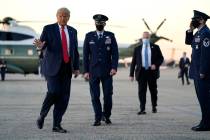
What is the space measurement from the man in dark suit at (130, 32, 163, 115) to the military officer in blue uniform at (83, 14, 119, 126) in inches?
89.0

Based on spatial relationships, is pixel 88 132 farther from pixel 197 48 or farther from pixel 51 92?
pixel 197 48

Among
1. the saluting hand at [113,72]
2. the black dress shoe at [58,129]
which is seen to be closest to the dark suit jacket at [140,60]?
the saluting hand at [113,72]

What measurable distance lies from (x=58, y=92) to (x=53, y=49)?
2.20ft

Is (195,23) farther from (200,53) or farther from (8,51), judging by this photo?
(8,51)

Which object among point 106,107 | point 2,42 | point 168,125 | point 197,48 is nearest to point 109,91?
point 106,107

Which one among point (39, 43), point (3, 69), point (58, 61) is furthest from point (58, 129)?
point (3, 69)

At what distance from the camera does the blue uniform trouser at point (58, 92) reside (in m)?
9.62

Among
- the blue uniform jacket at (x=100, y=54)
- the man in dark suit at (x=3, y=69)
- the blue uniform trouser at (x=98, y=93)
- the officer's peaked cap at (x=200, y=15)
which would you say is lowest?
the man in dark suit at (x=3, y=69)

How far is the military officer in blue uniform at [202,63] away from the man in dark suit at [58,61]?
1.94 metres

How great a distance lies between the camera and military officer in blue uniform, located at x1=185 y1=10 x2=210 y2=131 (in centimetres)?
978

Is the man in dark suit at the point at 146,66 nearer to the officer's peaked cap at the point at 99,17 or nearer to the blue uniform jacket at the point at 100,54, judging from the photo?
the blue uniform jacket at the point at 100,54

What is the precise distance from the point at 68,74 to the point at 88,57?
1522 mm

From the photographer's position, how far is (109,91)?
435 inches

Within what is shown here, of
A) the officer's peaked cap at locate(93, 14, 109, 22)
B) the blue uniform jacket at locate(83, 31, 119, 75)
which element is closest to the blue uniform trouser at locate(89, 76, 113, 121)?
the blue uniform jacket at locate(83, 31, 119, 75)
